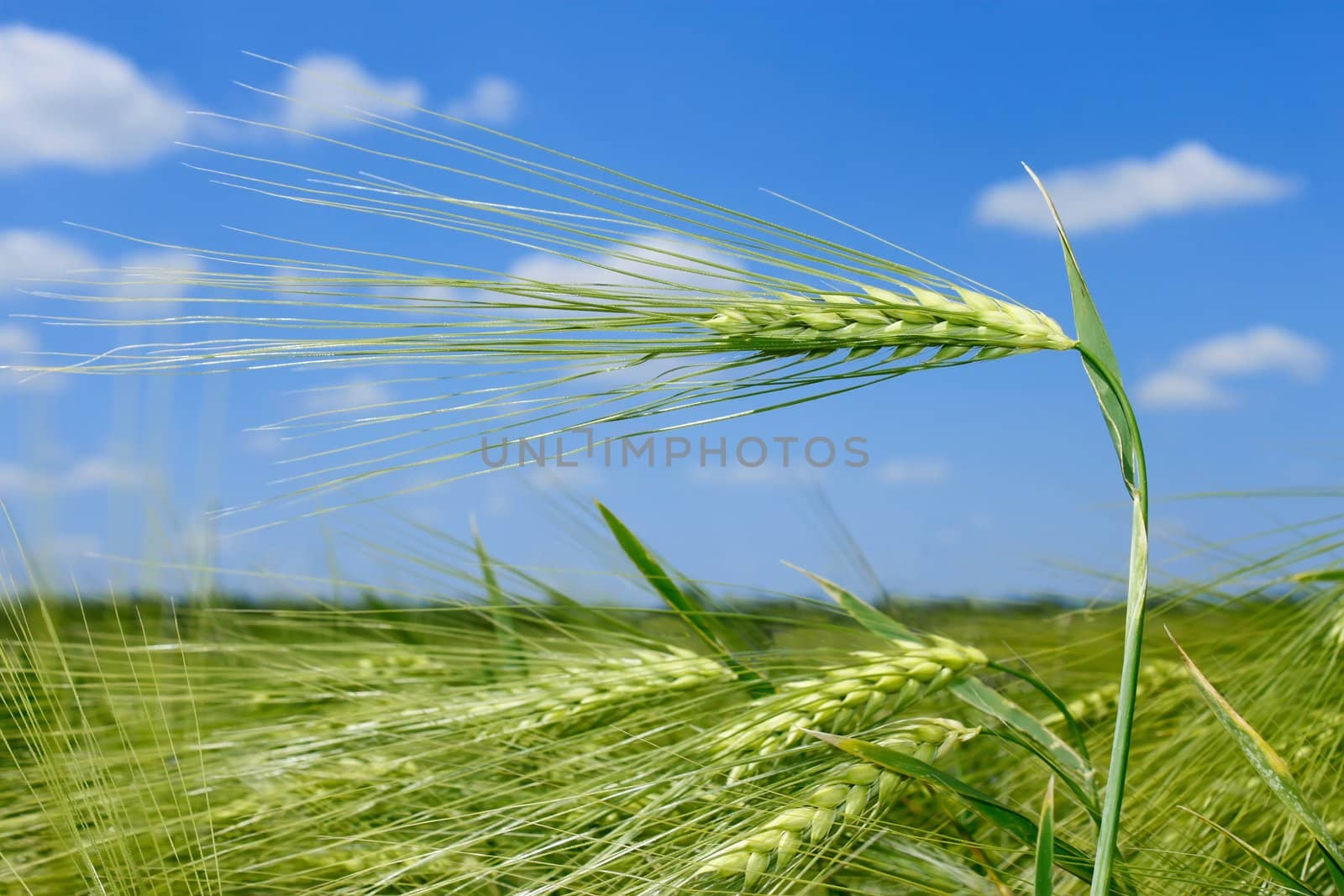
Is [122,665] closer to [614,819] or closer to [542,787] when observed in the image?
[542,787]

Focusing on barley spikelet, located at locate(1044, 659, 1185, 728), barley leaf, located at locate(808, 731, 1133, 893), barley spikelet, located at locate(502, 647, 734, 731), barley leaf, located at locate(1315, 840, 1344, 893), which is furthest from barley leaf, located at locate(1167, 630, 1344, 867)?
barley spikelet, located at locate(1044, 659, 1185, 728)

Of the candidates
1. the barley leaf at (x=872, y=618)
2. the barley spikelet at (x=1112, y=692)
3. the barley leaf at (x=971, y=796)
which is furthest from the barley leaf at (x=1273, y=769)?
the barley spikelet at (x=1112, y=692)

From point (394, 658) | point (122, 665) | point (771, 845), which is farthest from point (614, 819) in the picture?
point (122, 665)

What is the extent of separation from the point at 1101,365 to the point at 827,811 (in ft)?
1.00

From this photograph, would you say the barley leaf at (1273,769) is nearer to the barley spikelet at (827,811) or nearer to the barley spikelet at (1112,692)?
the barley spikelet at (827,811)

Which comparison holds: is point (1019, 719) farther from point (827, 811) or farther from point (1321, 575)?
point (1321, 575)

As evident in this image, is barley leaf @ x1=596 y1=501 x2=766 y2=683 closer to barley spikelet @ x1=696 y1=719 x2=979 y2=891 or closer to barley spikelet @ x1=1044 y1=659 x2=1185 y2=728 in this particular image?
barley spikelet @ x1=696 y1=719 x2=979 y2=891

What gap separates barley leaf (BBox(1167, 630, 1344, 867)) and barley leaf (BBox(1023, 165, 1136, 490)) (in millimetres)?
109

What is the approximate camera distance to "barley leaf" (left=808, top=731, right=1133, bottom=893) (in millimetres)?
546

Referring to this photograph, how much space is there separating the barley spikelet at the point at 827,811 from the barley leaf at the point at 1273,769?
13cm

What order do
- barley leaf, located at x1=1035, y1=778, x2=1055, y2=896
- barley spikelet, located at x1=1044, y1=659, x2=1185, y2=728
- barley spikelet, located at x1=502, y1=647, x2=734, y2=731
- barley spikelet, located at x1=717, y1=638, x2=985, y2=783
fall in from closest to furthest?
barley leaf, located at x1=1035, y1=778, x2=1055, y2=896, barley spikelet, located at x1=717, y1=638, x2=985, y2=783, barley spikelet, located at x1=502, y1=647, x2=734, y2=731, barley spikelet, located at x1=1044, y1=659, x2=1185, y2=728

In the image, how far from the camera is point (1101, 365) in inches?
24.2

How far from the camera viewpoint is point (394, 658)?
4.04ft

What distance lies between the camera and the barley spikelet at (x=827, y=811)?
598 mm
